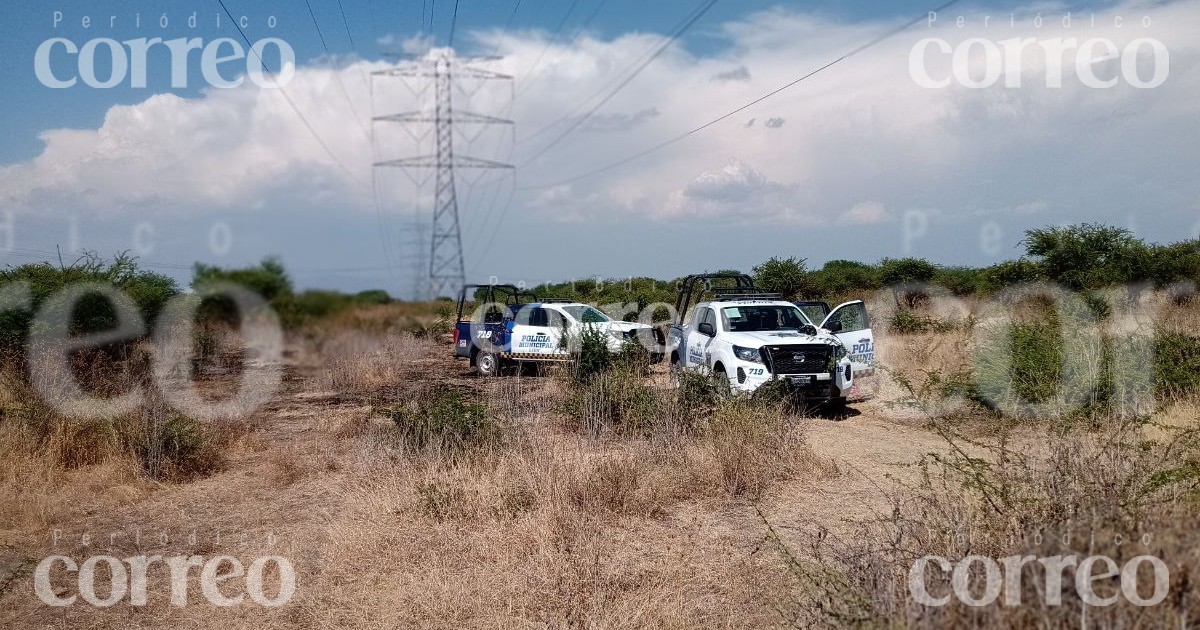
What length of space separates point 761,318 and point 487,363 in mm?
8521

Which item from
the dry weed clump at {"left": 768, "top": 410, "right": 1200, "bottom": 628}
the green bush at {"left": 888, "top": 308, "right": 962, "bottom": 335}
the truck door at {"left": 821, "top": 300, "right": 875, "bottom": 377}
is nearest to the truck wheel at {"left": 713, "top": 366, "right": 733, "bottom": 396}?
the truck door at {"left": 821, "top": 300, "right": 875, "bottom": 377}

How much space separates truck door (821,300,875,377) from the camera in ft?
47.7

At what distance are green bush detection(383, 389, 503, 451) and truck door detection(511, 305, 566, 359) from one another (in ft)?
30.7

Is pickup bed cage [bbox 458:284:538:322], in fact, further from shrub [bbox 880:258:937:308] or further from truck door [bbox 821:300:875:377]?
shrub [bbox 880:258:937:308]

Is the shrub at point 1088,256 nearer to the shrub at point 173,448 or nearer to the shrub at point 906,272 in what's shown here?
the shrub at point 906,272

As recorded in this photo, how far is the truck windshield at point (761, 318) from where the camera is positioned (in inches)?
544

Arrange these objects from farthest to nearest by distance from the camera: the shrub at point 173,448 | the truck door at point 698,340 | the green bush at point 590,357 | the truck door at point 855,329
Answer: the truck door at point 855,329 → the truck door at point 698,340 → the green bush at point 590,357 → the shrub at point 173,448

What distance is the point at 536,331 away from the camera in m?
19.3

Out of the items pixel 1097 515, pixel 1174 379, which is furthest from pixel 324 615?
pixel 1174 379

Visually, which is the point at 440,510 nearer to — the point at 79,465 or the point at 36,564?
the point at 36,564

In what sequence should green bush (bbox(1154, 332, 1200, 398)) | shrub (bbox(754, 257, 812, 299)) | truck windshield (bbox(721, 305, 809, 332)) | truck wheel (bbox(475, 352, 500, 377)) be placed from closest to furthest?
1. green bush (bbox(1154, 332, 1200, 398))
2. truck windshield (bbox(721, 305, 809, 332))
3. truck wheel (bbox(475, 352, 500, 377))
4. shrub (bbox(754, 257, 812, 299))

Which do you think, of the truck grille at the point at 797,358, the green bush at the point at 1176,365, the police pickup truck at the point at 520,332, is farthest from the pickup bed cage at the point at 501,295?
the green bush at the point at 1176,365

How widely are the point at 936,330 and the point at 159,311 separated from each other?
16.6 m

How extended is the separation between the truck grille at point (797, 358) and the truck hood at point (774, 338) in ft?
0.35
